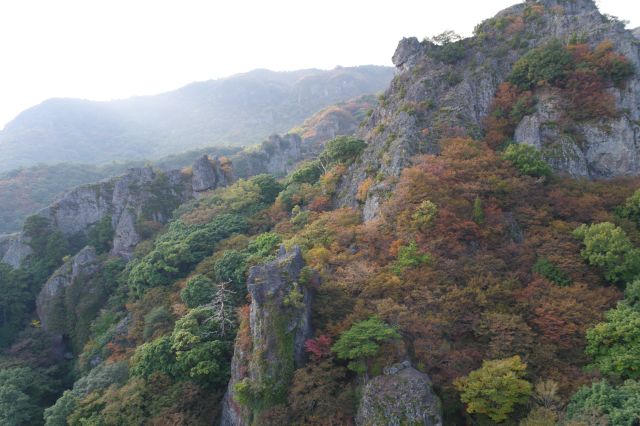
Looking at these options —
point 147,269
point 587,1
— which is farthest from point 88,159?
point 587,1

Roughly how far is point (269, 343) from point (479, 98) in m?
29.0

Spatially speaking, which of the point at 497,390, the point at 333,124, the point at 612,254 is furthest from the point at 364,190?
the point at 333,124

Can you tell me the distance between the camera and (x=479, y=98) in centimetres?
3497

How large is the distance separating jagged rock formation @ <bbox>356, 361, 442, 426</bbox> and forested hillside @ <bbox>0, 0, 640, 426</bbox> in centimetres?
7

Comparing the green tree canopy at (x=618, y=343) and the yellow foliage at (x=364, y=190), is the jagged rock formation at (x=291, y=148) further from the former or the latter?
the green tree canopy at (x=618, y=343)

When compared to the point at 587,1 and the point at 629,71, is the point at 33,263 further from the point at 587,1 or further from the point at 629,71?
the point at 587,1

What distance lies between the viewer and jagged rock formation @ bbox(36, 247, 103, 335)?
3706cm

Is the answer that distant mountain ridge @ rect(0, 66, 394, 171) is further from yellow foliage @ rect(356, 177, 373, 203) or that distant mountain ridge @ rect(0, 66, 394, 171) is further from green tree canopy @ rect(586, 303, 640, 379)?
green tree canopy @ rect(586, 303, 640, 379)

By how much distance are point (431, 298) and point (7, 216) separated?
83.2 meters

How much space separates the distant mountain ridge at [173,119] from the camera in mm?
135625

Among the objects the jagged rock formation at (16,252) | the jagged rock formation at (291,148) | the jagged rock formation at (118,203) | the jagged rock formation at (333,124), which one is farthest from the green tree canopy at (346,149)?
the jagged rock formation at (333,124)

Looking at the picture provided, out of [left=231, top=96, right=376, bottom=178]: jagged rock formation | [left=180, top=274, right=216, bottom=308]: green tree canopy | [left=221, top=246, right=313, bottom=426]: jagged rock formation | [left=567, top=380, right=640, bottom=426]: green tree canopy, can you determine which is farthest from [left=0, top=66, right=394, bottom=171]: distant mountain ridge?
[left=567, top=380, right=640, bottom=426]: green tree canopy

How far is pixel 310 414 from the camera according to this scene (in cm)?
1606

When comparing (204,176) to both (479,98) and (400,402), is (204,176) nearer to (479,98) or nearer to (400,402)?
(479,98)
